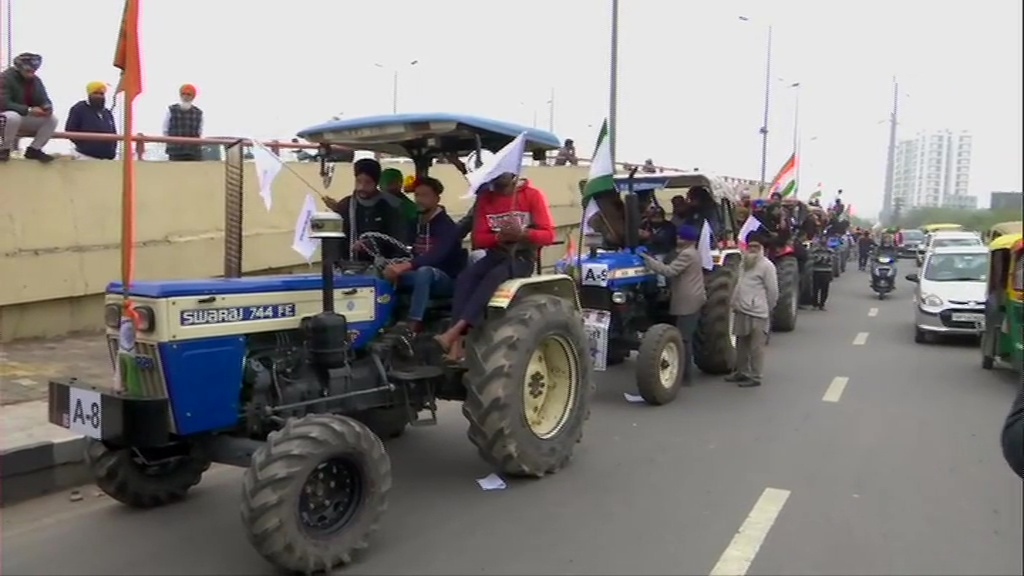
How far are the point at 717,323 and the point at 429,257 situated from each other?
16.4ft

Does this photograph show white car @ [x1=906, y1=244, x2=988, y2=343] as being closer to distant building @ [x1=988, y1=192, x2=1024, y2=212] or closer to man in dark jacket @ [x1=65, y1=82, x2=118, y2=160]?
man in dark jacket @ [x1=65, y1=82, x2=118, y2=160]

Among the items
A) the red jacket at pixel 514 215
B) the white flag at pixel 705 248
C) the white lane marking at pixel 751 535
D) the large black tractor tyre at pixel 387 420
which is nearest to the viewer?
the white lane marking at pixel 751 535

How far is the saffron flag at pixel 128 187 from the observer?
491 cm

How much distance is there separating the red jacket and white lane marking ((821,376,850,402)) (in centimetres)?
450

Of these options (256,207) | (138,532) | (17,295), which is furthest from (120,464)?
(256,207)

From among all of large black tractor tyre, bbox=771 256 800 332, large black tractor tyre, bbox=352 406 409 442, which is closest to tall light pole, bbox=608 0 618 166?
large black tractor tyre, bbox=771 256 800 332

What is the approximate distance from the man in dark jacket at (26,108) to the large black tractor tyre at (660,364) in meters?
6.52

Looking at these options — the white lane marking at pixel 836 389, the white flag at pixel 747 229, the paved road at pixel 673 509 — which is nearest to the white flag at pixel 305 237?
the paved road at pixel 673 509

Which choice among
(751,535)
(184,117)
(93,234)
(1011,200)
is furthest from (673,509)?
(184,117)

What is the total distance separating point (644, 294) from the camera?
406 inches

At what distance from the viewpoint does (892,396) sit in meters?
9.76

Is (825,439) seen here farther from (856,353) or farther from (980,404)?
(856,353)

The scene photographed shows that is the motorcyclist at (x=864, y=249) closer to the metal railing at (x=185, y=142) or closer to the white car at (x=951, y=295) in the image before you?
the white car at (x=951, y=295)

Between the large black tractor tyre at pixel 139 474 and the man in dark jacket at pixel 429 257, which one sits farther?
the man in dark jacket at pixel 429 257
